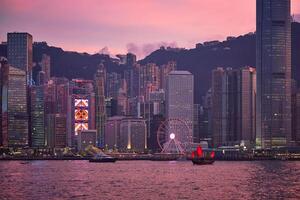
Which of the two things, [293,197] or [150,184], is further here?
[150,184]

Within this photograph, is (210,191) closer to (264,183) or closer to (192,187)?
(192,187)

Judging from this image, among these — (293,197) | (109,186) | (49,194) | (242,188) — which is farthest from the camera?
(109,186)

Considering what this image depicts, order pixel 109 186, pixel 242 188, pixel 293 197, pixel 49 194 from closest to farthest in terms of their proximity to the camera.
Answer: pixel 293 197, pixel 49 194, pixel 242 188, pixel 109 186

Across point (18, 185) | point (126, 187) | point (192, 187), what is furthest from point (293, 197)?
point (18, 185)

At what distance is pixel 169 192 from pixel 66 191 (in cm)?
1326

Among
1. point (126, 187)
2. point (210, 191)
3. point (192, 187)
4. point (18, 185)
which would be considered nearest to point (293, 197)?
point (210, 191)

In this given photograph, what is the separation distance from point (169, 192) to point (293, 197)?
1697 centimetres

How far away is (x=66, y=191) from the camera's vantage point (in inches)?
3718

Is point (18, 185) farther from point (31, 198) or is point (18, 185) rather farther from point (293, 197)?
point (293, 197)

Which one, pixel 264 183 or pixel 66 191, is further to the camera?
pixel 264 183

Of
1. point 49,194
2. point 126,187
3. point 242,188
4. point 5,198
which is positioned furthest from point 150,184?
point 5,198

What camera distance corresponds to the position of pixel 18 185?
10856 centimetres

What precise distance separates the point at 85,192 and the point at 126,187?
11172 mm

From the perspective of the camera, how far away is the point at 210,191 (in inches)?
3770
